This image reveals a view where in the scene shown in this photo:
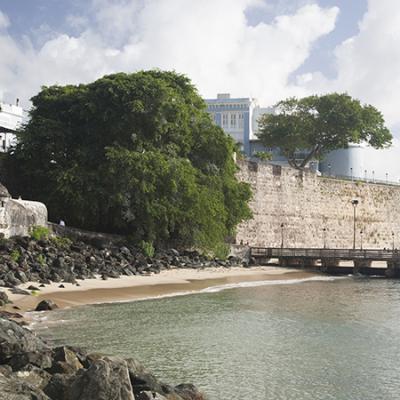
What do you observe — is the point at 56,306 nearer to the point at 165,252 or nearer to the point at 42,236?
the point at 42,236

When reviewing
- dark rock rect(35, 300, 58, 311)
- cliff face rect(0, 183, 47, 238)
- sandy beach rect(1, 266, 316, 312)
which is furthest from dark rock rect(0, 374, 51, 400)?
cliff face rect(0, 183, 47, 238)

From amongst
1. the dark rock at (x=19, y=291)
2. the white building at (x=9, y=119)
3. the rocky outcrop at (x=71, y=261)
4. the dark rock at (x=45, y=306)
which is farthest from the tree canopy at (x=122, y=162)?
the white building at (x=9, y=119)

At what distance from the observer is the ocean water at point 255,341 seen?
11516mm

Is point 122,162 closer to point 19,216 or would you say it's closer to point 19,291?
point 19,216

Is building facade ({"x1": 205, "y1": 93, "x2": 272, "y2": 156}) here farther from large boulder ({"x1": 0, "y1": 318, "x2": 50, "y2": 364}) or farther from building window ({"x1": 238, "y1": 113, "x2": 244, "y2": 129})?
large boulder ({"x1": 0, "y1": 318, "x2": 50, "y2": 364})

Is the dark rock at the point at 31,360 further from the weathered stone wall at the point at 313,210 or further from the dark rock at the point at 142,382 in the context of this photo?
the weathered stone wall at the point at 313,210

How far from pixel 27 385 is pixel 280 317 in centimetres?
1275

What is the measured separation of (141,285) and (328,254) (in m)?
17.6

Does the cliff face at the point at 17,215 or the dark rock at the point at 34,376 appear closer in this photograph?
the dark rock at the point at 34,376

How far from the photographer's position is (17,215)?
28328 mm

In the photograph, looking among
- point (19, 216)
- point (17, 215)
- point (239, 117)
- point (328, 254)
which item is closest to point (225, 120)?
point (239, 117)

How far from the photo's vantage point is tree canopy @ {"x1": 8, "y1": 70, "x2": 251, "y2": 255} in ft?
108

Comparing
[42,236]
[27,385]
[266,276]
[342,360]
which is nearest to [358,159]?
[266,276]

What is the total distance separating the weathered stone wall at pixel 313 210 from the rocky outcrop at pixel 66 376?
35718 millimetres
